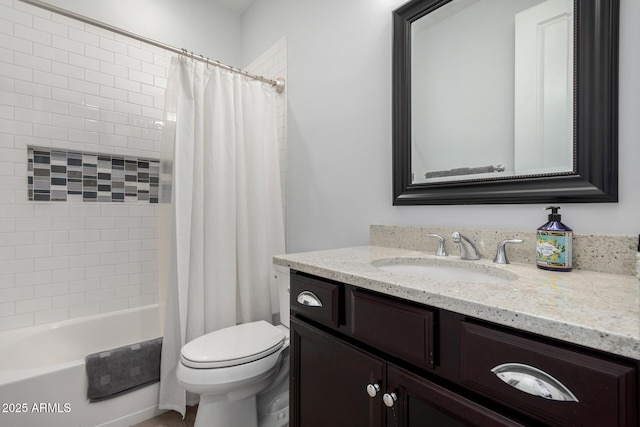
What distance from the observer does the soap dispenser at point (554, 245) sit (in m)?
0.85

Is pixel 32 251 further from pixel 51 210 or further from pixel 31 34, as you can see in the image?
pixel 31 34

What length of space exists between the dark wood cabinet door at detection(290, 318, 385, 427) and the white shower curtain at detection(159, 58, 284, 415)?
837 millimetres

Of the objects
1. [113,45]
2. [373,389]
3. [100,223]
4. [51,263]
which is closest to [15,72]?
[113,45]

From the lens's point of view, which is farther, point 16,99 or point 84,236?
point 84,236

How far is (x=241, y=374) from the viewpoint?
4.17 feet

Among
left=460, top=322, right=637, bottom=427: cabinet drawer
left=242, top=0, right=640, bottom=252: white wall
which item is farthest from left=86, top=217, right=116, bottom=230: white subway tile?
left=460, top=322, right=637, bottom=427: cabinet drawer

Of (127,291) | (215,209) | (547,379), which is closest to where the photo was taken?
(547,379)

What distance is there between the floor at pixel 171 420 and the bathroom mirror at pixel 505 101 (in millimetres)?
1605

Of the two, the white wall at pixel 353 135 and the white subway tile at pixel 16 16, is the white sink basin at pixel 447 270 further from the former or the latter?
the white subway tile at pixel 16 16

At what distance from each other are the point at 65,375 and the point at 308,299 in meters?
1.31

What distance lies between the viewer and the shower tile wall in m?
1.83

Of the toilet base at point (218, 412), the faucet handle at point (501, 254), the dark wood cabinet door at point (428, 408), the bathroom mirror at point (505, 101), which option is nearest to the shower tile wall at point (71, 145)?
the toilet base at point (218, 412)

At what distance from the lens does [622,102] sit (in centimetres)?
84

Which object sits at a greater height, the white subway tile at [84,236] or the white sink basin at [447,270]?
the white subway tile at [84,236]
